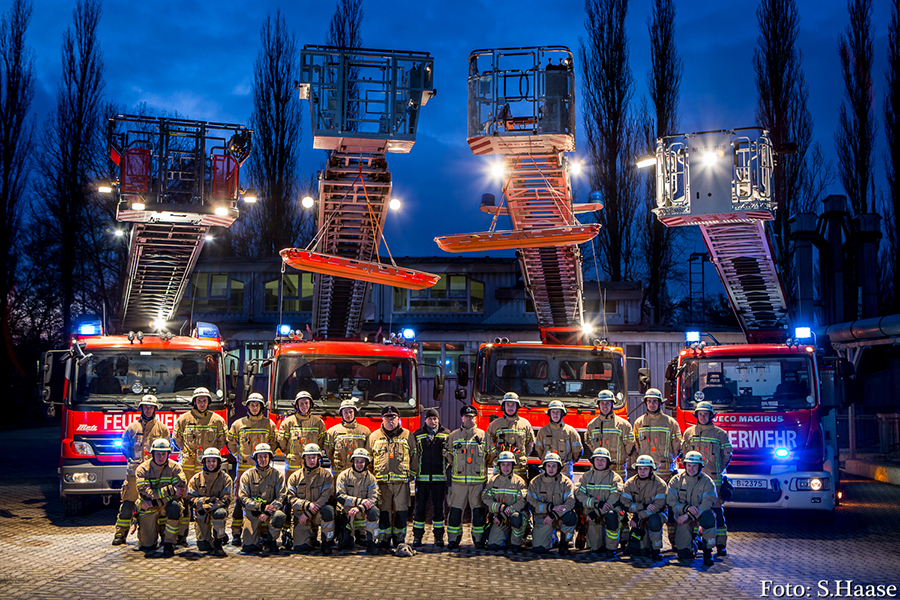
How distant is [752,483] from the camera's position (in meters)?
10.4

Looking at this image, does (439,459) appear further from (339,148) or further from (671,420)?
(339,148)

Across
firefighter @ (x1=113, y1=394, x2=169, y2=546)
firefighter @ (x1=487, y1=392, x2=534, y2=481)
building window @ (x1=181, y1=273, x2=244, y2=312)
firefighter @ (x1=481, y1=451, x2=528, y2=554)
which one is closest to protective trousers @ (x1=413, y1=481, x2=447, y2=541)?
firefighter @ (x1=481, y1=451, x2=528, y2=554)

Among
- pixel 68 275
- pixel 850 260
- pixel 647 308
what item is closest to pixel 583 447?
pixel 850 260

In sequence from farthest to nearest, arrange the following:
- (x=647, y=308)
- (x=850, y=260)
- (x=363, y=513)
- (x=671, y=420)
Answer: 1. (x=647, y=308)
2. (x=850, y=260)
3. (x=671, y=420)
4. (x=363, y=513)

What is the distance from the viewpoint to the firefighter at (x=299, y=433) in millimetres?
9914

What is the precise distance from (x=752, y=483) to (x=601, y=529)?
8.91ft

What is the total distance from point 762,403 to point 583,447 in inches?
103

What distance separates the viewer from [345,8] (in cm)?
3416

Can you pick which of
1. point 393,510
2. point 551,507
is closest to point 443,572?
point 393,510

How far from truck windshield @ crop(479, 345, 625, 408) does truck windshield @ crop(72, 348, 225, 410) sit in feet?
12.9

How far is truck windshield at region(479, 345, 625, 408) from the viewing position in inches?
453

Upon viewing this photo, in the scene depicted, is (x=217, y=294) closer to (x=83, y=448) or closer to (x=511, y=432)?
(x=83, y=448)

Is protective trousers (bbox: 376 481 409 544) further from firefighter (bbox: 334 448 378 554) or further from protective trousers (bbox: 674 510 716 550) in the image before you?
protective trousers (bbox: 674 510 716 550)

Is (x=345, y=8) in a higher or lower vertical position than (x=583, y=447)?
higher
